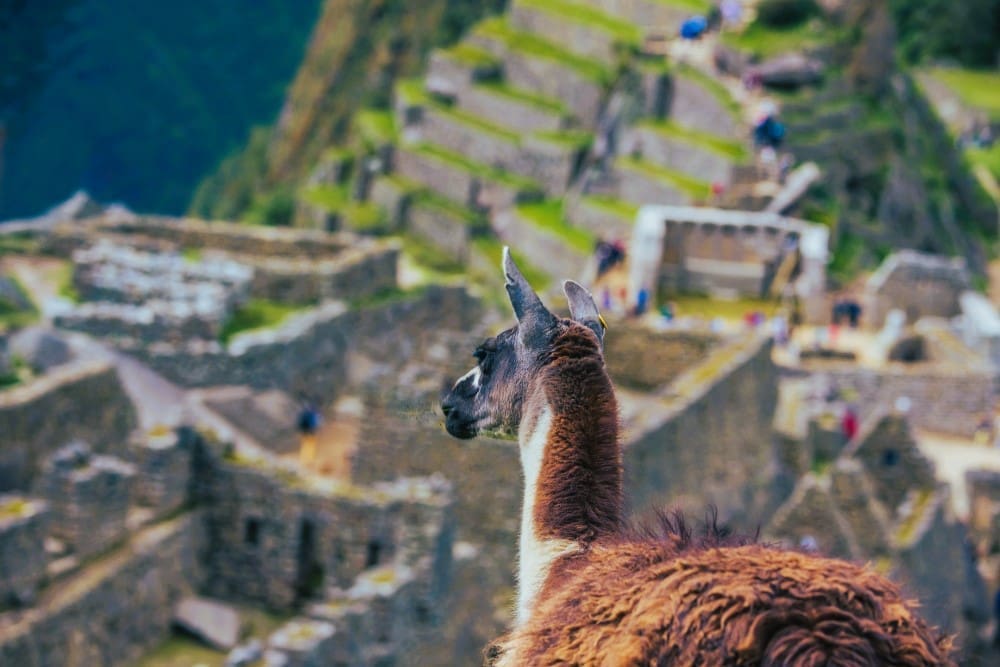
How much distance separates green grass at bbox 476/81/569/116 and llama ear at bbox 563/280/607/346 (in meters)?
41.2

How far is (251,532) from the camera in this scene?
592 inches

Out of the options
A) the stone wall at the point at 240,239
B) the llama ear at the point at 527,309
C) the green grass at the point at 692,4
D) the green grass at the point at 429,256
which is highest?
the green grass at the point at 692,4

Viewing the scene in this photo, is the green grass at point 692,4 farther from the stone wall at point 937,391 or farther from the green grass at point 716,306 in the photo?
the stone wall at point 937,391

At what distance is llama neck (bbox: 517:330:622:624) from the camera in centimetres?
614

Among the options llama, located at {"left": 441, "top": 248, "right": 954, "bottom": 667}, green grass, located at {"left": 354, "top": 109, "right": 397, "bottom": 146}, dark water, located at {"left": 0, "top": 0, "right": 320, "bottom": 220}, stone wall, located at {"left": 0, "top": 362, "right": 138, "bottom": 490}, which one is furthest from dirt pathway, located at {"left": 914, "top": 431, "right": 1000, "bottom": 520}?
green grass, located at {"left": 354, "top": 109, "right": 397, "bottom": 146}

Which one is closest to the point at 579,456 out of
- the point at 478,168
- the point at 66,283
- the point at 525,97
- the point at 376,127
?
the point at 66,283

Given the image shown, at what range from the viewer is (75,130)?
134ft

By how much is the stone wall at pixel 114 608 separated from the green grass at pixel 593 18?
3498 centimetres

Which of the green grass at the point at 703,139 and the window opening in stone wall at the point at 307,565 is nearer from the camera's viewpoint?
the window opening in stone wall at the point at 307,565

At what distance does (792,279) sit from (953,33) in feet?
99.6

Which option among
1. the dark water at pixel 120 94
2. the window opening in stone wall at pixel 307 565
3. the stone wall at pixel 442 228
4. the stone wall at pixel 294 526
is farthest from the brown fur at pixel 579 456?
the stone wall at pixel 442 228

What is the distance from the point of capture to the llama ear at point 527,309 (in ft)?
20.9

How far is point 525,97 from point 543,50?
164cm

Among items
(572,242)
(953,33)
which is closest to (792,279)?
(572,242)
